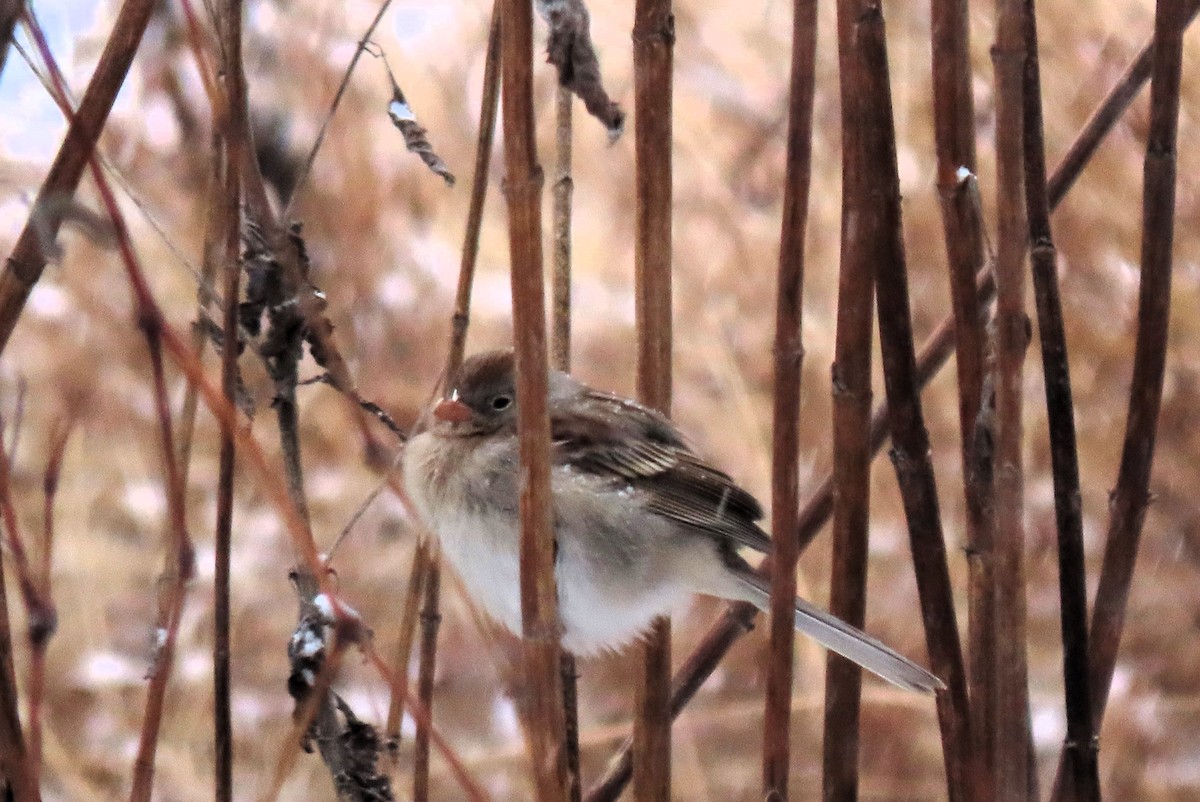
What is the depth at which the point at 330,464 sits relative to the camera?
2.30 m

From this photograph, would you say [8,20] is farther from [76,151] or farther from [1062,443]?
[1062,443]

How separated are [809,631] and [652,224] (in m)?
0.31

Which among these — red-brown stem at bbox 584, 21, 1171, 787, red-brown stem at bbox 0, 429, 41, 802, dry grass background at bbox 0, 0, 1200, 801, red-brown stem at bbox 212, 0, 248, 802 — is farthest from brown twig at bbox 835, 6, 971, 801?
dry grass background at bbox 0, 0, 1200, 801

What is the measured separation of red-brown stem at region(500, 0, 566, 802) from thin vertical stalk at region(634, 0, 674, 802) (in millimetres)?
114

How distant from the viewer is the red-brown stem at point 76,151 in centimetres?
51

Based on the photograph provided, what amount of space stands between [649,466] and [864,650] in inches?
13.8

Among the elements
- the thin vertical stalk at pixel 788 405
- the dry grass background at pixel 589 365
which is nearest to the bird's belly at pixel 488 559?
the thin vertical stalk at pixel 788 405

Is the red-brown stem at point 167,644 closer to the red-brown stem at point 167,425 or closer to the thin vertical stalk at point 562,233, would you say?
the red-brown stem at point 167,425

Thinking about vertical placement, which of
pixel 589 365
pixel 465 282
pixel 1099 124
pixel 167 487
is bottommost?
pixel 167 487

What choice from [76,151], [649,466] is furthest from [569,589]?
[76,151]

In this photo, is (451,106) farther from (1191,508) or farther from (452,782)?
(1191,508)

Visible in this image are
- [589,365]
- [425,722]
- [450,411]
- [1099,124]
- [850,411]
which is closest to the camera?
[425,722]

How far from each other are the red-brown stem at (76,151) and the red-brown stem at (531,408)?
0.16 metres

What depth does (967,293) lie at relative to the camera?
65cm
